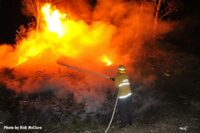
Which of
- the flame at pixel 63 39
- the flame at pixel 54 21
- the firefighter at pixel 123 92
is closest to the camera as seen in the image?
the firefighter at pixel 123 92

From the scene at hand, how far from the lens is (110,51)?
1808cm

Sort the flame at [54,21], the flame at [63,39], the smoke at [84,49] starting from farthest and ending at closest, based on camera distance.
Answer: the flame at [54,21]
the flame at [63,39]
the smoke at [84,49]

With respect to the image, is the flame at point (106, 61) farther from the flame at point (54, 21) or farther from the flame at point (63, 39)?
the flame at point (54, 21)

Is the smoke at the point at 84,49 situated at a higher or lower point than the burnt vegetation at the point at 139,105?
higher

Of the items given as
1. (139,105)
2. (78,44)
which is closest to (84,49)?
(78,44)

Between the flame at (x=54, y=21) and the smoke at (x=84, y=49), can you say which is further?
the flame at (x=54, y=21)

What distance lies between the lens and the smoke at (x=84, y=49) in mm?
13766

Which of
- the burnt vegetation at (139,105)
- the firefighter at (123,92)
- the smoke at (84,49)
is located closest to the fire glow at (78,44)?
the smoke at (84,49)

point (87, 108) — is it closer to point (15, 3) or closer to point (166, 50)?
point (166, 50)

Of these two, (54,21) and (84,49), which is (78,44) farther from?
(54,21)

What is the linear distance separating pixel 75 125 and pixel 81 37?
356 inches

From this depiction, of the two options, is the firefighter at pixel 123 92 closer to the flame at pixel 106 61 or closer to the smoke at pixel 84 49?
the smoke at pixel 84 49

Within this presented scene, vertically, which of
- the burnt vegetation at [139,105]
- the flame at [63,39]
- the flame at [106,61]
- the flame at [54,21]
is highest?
the flame at [54,21]

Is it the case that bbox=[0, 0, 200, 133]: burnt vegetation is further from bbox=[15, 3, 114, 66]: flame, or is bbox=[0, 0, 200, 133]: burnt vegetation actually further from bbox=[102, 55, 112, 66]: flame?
bbox=[15, 3, 114, 66]: flame
